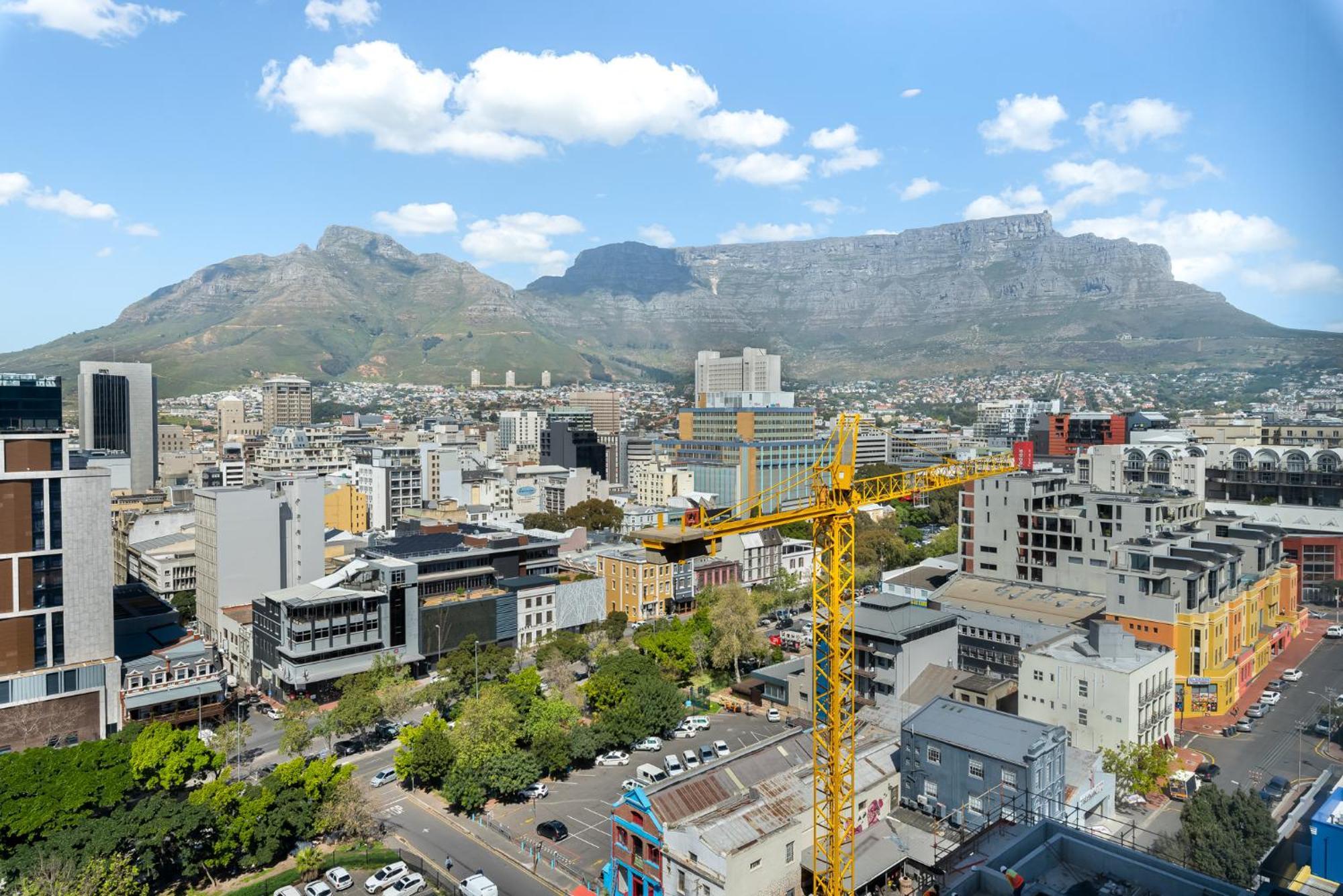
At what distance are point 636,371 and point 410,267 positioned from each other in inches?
2394

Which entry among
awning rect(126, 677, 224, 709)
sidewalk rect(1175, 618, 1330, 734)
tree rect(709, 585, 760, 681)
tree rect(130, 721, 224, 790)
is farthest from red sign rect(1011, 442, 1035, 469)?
tree rect(130, 721, 224, 790)

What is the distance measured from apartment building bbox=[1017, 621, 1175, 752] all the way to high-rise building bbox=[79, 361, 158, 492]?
2171 inches

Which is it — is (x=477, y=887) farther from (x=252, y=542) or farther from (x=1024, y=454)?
(x=1024, y=454)

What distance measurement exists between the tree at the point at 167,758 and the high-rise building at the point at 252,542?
9591 millimetres

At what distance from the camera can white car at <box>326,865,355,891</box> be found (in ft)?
41.0

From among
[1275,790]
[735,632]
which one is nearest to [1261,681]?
[1275,790]

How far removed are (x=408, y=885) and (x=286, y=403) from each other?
264ft

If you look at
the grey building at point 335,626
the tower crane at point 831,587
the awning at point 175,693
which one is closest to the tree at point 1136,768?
the tower crane at point 831,587

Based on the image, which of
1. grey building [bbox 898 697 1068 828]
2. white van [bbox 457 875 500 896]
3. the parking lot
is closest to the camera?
white van [bbox 457 875 500 896]

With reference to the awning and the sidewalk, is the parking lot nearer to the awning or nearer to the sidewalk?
the awning

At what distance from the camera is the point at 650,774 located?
52.4 feet

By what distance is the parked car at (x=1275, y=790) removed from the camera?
14.9 metres

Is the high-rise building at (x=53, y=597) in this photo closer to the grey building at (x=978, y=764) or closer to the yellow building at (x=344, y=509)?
the grey building at (x=978, y=764)

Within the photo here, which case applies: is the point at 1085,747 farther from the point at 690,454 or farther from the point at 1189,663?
the point at 690,454
